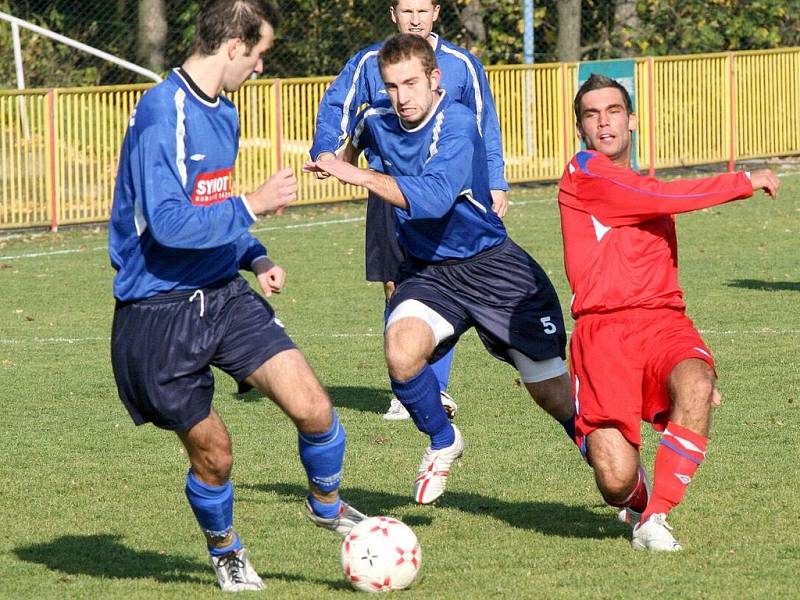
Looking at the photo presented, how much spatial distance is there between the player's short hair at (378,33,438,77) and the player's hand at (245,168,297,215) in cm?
119

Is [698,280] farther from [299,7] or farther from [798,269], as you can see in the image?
[299,7]

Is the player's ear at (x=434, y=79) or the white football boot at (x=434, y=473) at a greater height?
the player's ear at (x=434, y=79)

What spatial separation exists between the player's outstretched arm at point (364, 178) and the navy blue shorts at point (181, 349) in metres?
0.64

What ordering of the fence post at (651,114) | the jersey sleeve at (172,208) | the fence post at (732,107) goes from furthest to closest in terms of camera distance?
the fence post at (732,107) → the fence post at (651,114) → the jersey sleeve at (172,208)

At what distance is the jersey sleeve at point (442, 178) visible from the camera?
598 cm

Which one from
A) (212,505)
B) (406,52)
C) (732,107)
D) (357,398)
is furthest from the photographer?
(732,107)

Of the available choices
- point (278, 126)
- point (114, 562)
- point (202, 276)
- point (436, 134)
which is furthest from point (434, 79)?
point (278, 126)

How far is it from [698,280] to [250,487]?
698cm

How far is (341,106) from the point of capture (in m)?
8.09

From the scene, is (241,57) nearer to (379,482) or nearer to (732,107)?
(379,482)

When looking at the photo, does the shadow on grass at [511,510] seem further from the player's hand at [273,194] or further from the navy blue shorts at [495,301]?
the player's hand at [273,194]

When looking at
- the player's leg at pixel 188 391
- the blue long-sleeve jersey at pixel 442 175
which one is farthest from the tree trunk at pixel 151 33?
the player's leg at pixel 188 391

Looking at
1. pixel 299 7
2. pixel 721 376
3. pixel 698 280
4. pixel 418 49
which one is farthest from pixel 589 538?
pixel 299 7

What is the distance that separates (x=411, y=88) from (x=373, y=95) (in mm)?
1947
